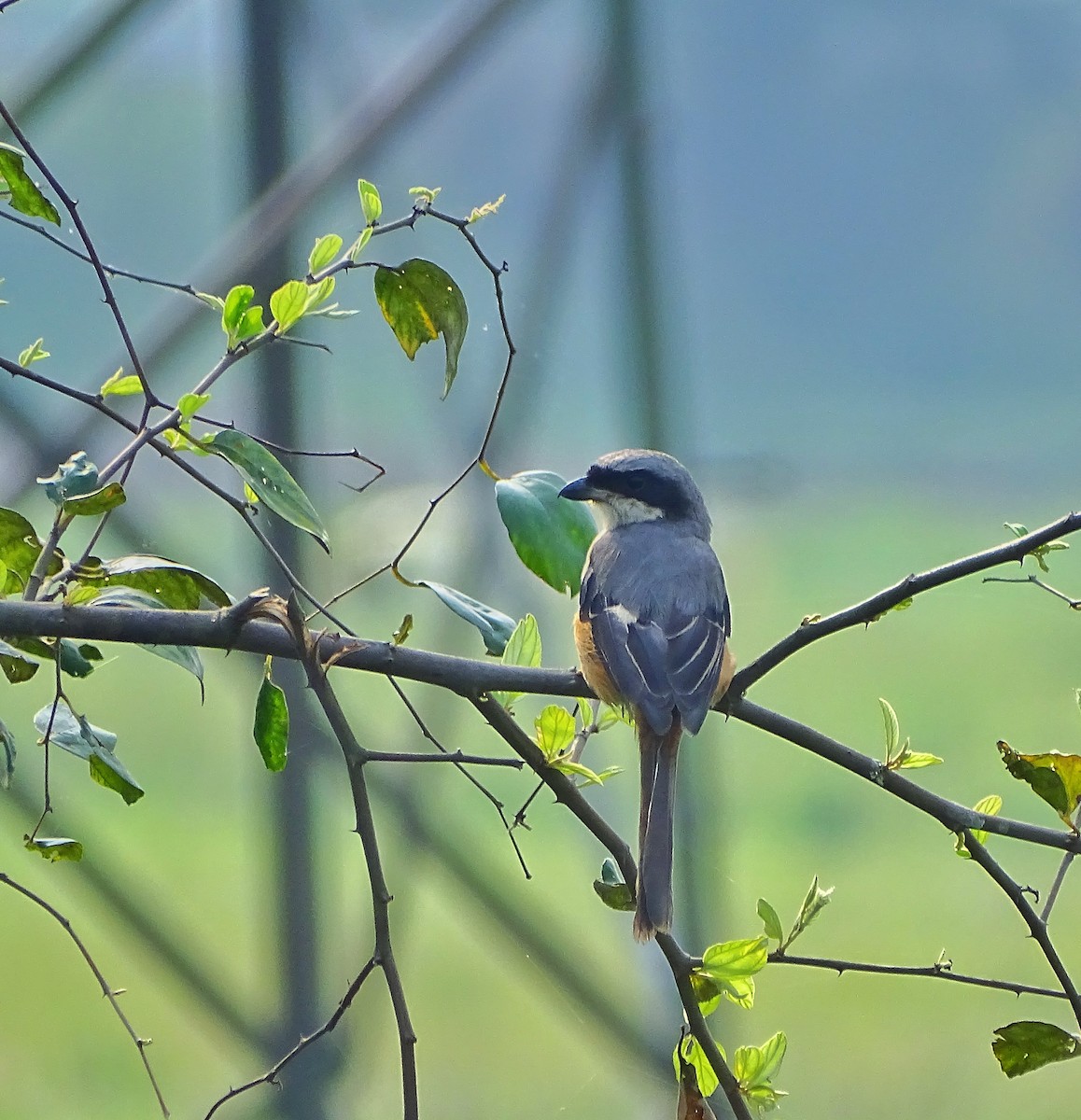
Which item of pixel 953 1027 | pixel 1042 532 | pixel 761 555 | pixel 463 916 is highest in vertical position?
pixel 761 555

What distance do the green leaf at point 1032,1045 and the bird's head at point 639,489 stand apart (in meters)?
0.93

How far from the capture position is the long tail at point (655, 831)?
40.2 inches

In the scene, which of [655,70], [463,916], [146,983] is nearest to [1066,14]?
[655,70]

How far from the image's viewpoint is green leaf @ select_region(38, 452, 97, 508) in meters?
0.88

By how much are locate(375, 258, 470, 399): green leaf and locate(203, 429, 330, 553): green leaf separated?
14cm

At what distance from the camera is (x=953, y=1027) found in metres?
2.18

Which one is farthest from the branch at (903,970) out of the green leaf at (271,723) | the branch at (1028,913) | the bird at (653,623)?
the green leaf at (271,723)

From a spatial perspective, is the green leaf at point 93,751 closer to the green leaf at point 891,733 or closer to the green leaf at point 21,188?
the green leaf at point 21,188

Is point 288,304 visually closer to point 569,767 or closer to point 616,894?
point 569,767

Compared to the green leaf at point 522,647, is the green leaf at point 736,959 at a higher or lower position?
lower

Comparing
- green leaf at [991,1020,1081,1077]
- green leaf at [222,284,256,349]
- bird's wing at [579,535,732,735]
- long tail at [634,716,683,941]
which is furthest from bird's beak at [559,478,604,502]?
green leaf at [991,1020,1081,1077]

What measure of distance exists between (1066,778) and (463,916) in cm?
155

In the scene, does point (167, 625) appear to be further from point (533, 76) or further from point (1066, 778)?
point (533, 76)

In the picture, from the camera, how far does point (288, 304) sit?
3.11 feet
